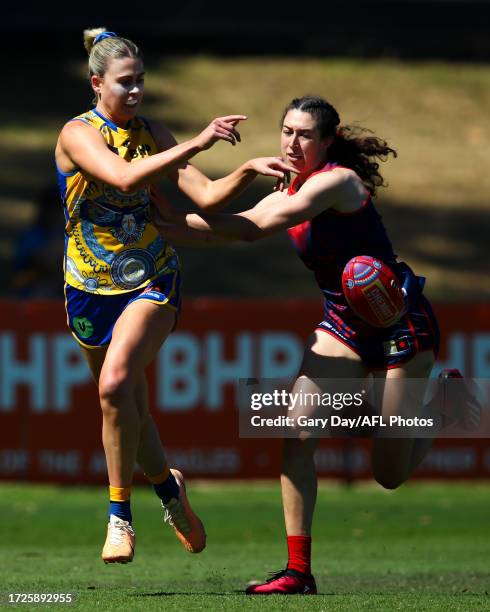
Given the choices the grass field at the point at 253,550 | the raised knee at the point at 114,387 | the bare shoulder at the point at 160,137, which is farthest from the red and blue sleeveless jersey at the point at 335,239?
the grass field at the point at 253,550

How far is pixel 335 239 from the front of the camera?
263 inches

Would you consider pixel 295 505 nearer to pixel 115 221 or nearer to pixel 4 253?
pixel 115 221

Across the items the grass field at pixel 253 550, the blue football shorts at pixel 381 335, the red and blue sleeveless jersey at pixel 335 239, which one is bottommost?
the grass field at pixel 253 550

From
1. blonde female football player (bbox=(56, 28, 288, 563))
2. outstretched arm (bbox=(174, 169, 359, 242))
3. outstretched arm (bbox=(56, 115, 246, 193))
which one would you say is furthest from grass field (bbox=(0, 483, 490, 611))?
outstretched arm (bbox=(56, 115, 246, 193))

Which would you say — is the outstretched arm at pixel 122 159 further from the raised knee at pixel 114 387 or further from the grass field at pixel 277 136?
the grass field at pixel 277 136

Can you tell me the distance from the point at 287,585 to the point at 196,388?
6425mm

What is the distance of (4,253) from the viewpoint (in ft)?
64.9

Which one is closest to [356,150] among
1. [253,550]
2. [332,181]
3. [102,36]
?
[332,181]

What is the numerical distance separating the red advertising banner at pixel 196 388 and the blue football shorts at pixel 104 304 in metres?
5.97

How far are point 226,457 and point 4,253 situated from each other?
308 inches

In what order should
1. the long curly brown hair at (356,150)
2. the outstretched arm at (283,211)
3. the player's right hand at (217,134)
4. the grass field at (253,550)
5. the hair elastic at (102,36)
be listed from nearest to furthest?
1. the player's right hand at (217,134)
2. the grass field at (253,550)
3. the outstretched arm at (283,211)
4. the hair elastic at (102,36)
5. the long curly brown hair at (356,150)

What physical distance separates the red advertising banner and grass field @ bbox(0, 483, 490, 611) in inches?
8.8

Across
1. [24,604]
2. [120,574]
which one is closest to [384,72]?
[120,574]

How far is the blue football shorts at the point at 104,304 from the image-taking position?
6605mm
